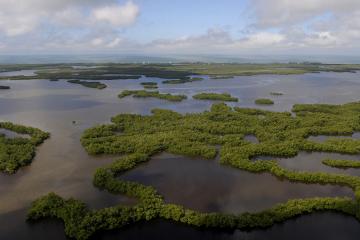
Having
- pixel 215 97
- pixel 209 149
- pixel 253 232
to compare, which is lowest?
pixel 253 232

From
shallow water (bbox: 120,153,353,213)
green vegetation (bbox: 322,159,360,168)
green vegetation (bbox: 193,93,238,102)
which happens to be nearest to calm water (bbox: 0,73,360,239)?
shallow water (bbox: 120,153,353,213)

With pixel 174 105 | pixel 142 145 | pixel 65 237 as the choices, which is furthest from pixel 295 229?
pixel 174 105

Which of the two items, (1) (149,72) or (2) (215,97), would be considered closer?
(2) (215,97)

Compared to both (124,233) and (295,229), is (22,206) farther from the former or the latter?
(295,229)

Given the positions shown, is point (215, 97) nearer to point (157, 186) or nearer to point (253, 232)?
point (157, 186)

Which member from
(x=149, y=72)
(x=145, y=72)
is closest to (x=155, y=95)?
(x=145, y=72)
